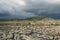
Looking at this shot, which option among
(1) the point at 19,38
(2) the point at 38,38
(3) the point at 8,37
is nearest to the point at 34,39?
(2) the point at 38,38

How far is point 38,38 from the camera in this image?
4041cm

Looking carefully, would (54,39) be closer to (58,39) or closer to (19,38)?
(58,39)

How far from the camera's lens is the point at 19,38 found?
4241 cm

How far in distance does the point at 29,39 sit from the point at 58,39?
664 centimetres

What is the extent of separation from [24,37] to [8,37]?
3.63 meters

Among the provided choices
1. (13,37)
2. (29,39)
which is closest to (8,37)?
(13,37)

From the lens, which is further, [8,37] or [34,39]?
[8,37]

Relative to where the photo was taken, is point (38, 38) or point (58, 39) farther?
point (58, 39)

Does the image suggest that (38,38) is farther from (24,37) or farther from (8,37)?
(8,37)

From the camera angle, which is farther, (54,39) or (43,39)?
(54,39)

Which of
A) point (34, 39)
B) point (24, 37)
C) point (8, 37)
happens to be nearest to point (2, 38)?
point (8, 37)

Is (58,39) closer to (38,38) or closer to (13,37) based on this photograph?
(38,38)

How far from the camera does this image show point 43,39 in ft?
132

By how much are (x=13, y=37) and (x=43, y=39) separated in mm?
7193
